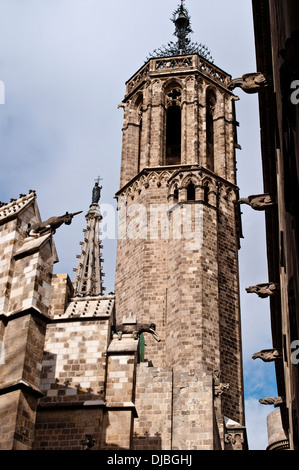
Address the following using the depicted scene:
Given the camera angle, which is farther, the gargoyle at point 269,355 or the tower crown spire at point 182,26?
the tower crown spire at point 182,26

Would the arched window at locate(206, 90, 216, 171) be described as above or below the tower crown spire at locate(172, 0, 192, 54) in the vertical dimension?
below

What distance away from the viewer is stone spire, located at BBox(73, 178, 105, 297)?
103ft

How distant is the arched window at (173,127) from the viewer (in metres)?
34.7

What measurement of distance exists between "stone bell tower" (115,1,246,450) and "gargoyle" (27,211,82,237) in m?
7.64

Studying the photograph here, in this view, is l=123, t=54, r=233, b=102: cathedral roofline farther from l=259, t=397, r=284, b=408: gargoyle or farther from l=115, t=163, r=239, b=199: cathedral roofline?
l=259, t=397, r=284, b=408: gargoyle

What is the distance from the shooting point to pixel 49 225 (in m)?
15.2

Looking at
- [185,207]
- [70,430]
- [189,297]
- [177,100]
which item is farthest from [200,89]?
[70,430]

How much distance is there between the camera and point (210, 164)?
110ft

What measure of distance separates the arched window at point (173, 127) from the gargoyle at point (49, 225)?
19.4 meters

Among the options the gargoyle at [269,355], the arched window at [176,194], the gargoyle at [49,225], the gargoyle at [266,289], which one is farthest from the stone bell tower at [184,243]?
the gargoyle at [49,225]

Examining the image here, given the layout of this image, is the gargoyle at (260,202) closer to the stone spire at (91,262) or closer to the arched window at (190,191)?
the arched window at (190,191)

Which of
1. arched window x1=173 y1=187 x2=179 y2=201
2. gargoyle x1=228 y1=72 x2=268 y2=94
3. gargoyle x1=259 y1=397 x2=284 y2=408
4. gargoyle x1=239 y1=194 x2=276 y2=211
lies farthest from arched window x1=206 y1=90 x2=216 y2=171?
gargoyle x1=228 y1=72 x2=268 y2=94
